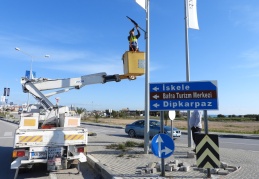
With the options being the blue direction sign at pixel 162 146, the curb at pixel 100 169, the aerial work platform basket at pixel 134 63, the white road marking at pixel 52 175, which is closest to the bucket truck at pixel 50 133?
the aerial work platform basket at pixel 134 63

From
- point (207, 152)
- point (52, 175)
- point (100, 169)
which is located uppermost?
point (207, 152)

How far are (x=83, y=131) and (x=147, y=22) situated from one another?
539 cm

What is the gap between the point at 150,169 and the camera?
22.2ft

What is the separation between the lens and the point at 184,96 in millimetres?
6582

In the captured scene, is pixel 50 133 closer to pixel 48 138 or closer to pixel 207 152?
pixel 48 138

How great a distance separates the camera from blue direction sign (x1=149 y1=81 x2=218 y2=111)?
6.43 meters

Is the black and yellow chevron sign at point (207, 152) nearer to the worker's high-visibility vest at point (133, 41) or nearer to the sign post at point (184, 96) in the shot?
the sign post at point (184, 96)

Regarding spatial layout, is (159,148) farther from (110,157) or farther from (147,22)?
(147,22)

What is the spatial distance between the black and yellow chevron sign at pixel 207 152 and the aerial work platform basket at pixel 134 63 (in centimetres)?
384

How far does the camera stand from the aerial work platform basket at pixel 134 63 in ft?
30.6

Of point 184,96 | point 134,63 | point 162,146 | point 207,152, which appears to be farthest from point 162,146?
point 134,63

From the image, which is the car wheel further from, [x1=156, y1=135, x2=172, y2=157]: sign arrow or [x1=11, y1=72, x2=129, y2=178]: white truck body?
[x1=156, y1=135, x2=172, y2=157]: sign arrow

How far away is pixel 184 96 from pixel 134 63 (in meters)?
3.25

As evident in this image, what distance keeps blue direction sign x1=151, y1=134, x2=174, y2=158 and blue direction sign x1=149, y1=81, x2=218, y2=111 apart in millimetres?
748
